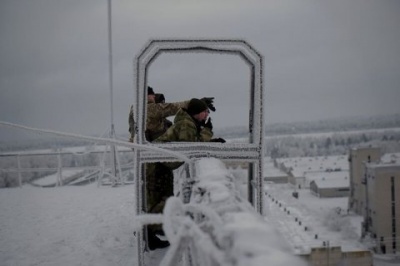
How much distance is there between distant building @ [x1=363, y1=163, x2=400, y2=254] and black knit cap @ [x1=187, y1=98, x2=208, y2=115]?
24.4 metres

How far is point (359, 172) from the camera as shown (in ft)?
110

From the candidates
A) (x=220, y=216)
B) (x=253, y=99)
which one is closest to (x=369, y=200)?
(x=253, y=99)

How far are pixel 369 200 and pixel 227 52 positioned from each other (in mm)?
28194

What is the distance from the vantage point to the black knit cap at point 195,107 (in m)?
4.52

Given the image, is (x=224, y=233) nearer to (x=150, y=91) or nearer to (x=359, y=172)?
(x=150, y=91)

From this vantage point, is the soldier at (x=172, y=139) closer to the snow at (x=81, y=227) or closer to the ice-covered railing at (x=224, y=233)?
the snow at (x=81, y=227)

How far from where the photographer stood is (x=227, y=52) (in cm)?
436

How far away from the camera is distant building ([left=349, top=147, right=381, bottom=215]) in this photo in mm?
31055

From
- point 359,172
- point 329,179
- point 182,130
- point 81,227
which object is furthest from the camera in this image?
point 329,179

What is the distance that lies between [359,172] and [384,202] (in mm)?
6203

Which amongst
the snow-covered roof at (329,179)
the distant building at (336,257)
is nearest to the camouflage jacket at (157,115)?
the distant building at (336,257)

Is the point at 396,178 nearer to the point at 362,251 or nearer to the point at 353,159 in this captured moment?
the point at 353,159

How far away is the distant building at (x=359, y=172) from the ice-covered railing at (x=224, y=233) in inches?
1193

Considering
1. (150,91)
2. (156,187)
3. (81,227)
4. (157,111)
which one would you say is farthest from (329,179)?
(156,187)
